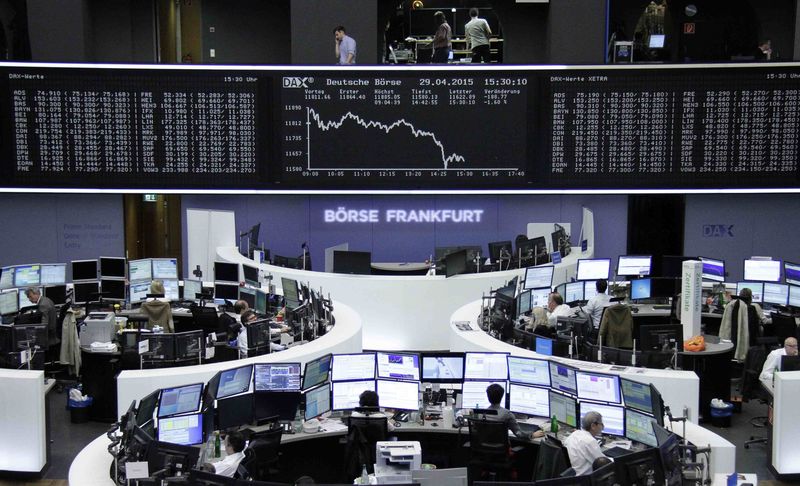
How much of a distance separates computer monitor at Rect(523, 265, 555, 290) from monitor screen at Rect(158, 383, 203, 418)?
225 inches

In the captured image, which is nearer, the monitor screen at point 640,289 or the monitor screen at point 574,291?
the monitor screen at point 574,291

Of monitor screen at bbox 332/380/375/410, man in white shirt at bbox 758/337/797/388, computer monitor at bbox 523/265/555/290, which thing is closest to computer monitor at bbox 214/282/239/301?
computer monitor at bbox 523/265/555/290

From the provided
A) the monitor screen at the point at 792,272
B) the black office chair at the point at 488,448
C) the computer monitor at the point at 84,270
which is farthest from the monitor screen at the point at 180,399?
the monitor screen at the point at 792,272

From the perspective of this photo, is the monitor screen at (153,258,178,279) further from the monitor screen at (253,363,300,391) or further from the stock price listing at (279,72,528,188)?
the monitor screen at (253,363,300,391)

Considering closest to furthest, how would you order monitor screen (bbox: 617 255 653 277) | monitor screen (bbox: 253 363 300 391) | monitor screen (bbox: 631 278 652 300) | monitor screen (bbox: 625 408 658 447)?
1. monitor screen (bbox: 625 408 658 447)
2. monitor screen (bbox: 253 363 300 391)
3. monitor screen (bbox: 631 278 652 300)
4. monitor screen (bbox: 617 255 653 277)

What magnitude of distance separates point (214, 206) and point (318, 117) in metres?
4.61

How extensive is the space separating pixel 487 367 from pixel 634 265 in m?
5.90

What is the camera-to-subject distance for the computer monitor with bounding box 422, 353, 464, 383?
8328 mm

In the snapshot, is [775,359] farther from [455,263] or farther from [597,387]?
[455,263]

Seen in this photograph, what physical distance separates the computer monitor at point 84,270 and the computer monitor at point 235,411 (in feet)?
19.3

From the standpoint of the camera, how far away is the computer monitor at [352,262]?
12.7 meters

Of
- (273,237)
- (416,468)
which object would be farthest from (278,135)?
(416,468)

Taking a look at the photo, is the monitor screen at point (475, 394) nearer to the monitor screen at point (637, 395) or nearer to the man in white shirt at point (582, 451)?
the monitor screen at point (637, 395)

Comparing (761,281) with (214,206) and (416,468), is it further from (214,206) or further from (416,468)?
(214,206)
